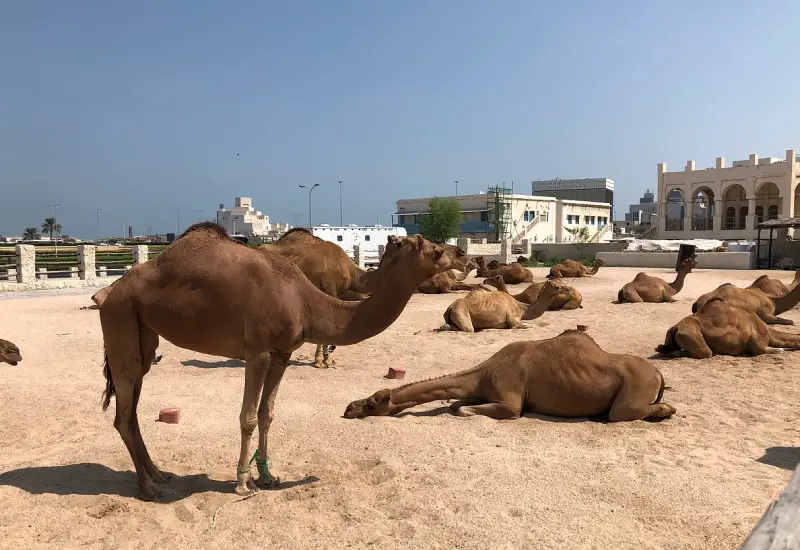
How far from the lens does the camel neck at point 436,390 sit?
750 centimetres

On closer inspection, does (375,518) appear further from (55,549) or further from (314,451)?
(55,549)

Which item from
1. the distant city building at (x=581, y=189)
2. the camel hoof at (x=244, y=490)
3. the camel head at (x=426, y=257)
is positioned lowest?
the camel hoof at (x=244, y=490)

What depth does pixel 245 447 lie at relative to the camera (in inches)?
207

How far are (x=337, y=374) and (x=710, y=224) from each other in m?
59.8

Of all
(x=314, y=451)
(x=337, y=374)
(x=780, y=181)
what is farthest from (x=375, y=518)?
(x=780, y=181)

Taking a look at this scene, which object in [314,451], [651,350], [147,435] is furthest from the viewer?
[651,350]

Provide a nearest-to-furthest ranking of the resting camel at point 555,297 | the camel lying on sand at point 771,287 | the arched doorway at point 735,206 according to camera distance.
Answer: the camel lying on sand at point 771,287, the resting camel at point 555,297, the arched doorway at point 735,206

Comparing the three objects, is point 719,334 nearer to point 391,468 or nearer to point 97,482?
point 391,468

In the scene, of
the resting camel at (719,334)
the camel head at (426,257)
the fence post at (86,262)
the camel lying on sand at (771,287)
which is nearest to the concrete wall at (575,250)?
the camel lying on sand at (771,287)

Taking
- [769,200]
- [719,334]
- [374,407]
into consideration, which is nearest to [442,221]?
[769,200]

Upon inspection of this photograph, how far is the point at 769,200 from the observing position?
59.9 m

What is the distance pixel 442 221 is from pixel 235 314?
73991 millimetres

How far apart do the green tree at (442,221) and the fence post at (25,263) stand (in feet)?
180

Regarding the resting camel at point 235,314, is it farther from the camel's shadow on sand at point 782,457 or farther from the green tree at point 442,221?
the green tree at point 442,221
